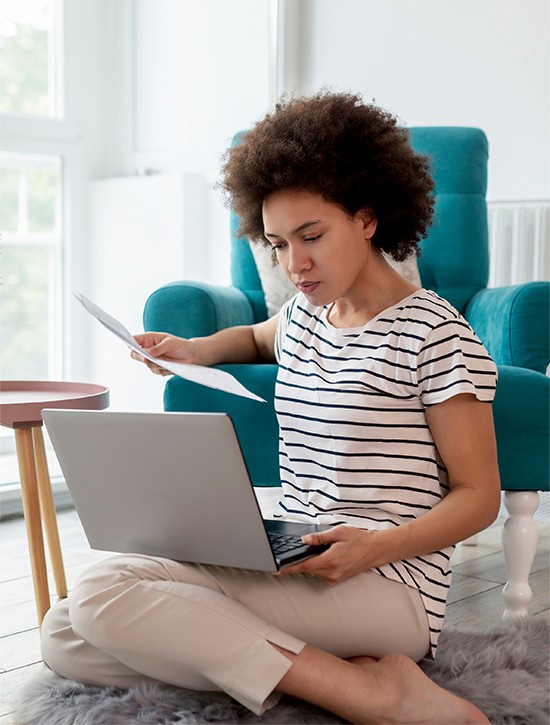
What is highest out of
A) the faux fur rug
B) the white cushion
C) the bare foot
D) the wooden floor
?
the white cushion

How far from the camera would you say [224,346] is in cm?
185

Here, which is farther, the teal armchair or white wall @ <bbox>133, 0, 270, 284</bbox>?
white wall @ <bbox>133, 0, 270, 284</bbox>

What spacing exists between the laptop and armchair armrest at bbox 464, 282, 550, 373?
2.81ft

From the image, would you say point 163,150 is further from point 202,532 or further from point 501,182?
point 202,532

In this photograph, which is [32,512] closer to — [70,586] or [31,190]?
[70,586]

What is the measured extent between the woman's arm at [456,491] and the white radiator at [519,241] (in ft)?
5.06

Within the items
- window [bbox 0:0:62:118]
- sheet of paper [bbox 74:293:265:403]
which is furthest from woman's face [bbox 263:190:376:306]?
window [bbox 0:0:62:118]

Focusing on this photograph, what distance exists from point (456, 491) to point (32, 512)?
2.83 feet

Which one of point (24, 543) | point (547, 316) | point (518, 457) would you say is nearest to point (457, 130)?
point (547, 316)

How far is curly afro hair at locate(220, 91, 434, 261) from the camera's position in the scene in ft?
4.54

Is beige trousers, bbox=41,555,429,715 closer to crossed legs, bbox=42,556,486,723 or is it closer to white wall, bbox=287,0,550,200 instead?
crossed legs, bbox=42,556,486,723

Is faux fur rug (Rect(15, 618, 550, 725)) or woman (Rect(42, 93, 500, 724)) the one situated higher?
woman (Rect(42, 93, 500, 724))

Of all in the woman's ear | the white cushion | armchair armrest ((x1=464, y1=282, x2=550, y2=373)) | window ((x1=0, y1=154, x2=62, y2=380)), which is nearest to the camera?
the woman's ear

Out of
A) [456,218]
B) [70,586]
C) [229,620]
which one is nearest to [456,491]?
[229,620]
